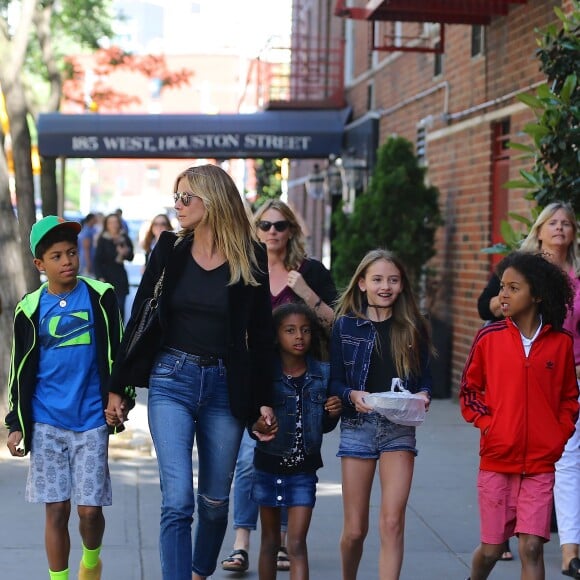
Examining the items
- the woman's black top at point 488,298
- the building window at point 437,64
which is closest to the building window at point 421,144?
the building window at point 437,64

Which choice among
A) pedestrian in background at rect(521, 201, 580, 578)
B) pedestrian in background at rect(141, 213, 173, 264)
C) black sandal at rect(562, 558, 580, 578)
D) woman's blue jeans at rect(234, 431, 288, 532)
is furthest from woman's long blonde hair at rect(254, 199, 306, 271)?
pedestrian in background at rect(141, 213, 173, 264)

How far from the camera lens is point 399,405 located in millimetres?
5285

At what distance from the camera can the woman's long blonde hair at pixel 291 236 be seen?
21.5 feet

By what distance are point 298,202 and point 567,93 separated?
922 inches

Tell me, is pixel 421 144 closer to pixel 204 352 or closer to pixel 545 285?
pixel 545 285

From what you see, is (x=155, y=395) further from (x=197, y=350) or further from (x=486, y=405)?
(x=486, y=405)

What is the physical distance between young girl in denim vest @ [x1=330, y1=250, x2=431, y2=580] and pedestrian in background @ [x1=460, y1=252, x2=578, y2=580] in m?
0.27

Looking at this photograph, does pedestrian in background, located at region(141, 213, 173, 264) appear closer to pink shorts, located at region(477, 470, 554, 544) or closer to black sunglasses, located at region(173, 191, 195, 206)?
black sunglasses, located at region(173, 191, 195, 206)

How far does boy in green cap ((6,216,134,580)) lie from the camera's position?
5363mm

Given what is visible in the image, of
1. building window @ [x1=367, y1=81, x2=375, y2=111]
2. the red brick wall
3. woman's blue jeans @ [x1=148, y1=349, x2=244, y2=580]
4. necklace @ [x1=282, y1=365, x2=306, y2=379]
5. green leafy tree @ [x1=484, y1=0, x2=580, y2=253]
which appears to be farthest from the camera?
building window @ [x1=367, y1=81, x2=375, y2=111]

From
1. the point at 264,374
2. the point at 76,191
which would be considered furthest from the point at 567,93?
the point at 76,191

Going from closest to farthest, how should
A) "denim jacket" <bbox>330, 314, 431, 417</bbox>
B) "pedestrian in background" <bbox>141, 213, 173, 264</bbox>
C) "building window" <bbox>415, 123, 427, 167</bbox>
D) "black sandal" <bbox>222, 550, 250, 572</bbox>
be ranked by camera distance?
"denim jacket" <bbox>330, 314, 431, 417</bbox> < "black sandal" <bbox>222, 550, 250, 572</bbox> < "pedestrian in background" <bbox>141, 213, 173, 264</bbox> < "building window" <bbox>415, 123, 427, 167</bbox>

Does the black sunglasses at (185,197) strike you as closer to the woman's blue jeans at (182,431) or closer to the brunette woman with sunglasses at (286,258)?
the woman's blue jeans at (182,431)

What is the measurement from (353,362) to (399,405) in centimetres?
32
